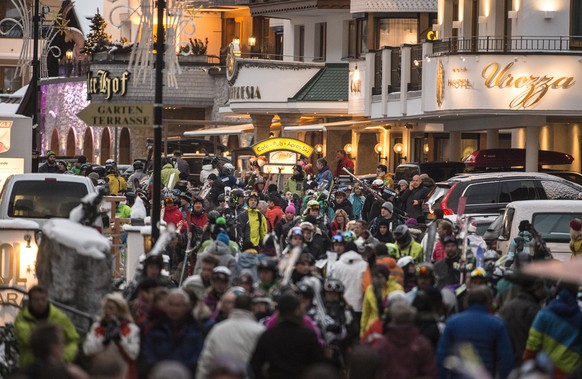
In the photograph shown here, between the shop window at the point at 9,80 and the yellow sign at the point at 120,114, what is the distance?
7517 centimetres

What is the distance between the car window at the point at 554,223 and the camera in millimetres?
24991

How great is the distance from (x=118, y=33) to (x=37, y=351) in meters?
76.3

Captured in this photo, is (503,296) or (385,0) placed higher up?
(385,0)

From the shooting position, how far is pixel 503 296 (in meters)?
16.5

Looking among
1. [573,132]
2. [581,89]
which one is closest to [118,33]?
[573,132]

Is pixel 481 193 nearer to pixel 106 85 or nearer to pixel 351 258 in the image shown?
pixel 351 258

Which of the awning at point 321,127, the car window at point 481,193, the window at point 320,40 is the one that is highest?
the window at point 320,40

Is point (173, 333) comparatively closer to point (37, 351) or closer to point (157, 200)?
point (37, 351)

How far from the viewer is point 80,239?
1669 centimetres

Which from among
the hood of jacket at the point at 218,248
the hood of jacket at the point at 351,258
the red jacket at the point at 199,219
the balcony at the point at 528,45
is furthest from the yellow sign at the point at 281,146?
the hood of jacket at the point at 351,258

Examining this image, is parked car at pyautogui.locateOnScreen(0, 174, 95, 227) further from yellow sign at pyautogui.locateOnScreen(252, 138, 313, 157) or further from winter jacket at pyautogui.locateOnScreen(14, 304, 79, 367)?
yellow sign at pyautogui.locateOnScreen(252, 138, 313, 157)

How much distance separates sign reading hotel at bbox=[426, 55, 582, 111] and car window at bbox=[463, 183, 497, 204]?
18.6 ft

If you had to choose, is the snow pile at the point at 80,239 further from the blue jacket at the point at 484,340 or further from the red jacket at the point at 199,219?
the red jacket at the point at 199,219

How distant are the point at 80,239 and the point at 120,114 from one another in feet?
7.35
